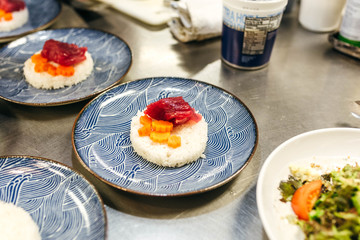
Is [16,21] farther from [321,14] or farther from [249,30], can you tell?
[321,14]

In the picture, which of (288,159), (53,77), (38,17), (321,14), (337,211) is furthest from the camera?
(38,17)

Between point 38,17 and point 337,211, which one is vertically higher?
point 337,211

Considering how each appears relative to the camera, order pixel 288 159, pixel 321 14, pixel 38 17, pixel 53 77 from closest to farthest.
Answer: pixel 288 159 → pixel 53 77 → pixel 321 14 → pixel 38 17

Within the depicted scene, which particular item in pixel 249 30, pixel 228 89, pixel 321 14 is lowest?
pixel 228 89

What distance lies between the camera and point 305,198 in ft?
2.66

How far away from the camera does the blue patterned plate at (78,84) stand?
1219 millimetres

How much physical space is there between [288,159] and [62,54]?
2.94ft

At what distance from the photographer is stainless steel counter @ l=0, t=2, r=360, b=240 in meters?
0.86

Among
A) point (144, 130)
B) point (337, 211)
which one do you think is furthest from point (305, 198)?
point (144, 130)

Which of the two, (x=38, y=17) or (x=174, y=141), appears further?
(x=38, y=17)

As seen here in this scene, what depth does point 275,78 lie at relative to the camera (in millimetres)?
1412

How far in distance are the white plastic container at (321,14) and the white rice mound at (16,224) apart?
1522 mm

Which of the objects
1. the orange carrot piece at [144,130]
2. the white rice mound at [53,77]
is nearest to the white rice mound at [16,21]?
the white rice mound at [53,77]

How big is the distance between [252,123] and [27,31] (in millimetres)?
1260
